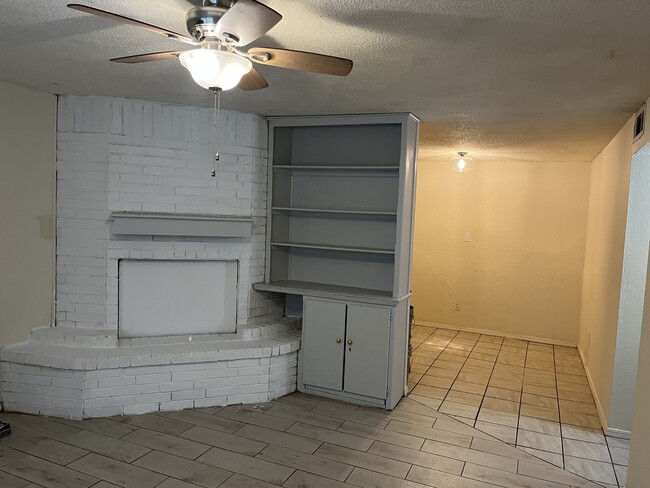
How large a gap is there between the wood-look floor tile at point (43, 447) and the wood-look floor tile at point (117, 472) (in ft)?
0.28

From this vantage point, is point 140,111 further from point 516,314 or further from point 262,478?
point 516,314

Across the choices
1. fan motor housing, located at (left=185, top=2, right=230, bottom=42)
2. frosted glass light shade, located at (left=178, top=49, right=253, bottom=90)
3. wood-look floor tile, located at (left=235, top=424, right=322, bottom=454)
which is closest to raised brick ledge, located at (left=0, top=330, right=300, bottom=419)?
wood-look floor tile, located at (left=235, top=424, right=322, bottom=454)

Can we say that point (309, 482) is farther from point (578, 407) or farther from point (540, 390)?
point (540, 390)

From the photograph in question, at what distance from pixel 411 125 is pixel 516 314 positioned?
342 cm

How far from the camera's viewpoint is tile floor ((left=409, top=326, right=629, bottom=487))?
10.4ft

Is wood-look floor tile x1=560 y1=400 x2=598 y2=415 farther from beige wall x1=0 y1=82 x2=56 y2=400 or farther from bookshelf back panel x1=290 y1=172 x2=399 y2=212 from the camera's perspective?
beige wall x1=0 y1=82 x2=56 y2=400

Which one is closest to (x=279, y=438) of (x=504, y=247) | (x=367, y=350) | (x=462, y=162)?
(x=367, y=350)

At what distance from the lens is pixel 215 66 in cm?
175

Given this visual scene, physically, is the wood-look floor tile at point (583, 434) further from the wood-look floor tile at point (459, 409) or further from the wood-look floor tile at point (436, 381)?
the wood-look floor tile at point (436, 381)

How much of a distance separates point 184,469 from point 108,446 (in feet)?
1.85

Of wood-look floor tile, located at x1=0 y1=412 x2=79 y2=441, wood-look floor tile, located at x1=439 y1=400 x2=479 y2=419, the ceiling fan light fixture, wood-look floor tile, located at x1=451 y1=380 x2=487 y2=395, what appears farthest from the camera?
the ceiling fan light fixture

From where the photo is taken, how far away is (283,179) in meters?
4.34

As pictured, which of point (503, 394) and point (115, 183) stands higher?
point (115, 183)

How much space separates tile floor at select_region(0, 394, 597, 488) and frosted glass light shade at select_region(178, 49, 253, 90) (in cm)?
203
